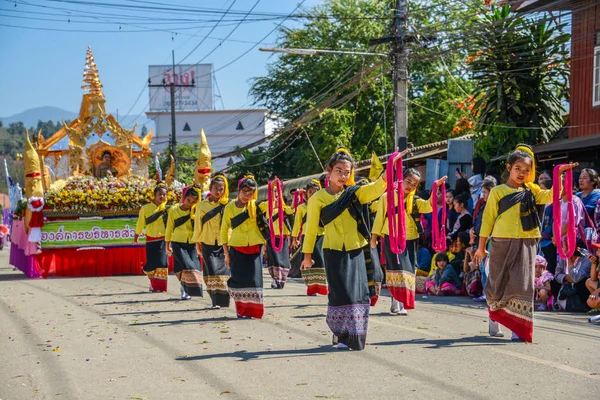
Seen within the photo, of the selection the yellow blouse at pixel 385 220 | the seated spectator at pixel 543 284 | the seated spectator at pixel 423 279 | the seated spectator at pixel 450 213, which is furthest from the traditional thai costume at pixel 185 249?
the seated spectator at pixel 543 284

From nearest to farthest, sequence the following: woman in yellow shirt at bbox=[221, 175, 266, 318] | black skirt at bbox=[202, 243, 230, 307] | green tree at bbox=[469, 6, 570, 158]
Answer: woman in yellow shirt at bbox=[221, 175, 266, 318]
black skirt at bbox=[202, 243, 230, 307]
green tree at bbox=[469, 6, 570, 158]

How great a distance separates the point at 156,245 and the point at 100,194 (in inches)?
239

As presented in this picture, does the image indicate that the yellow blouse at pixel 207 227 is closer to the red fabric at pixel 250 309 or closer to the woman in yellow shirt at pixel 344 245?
the red fabric at pixel 250 309

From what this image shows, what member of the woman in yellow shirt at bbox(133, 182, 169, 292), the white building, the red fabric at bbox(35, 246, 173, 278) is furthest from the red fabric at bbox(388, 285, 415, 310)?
the white building

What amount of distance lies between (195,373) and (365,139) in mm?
32785

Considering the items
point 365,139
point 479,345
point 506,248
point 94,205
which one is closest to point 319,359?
point 479,345

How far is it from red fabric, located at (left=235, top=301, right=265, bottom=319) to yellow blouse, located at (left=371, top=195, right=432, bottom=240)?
70.0 inches

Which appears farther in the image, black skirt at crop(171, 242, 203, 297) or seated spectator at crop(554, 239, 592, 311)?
black skirt at crop(171, 242, 203, 297)

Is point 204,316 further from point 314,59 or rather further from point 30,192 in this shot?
point 314,59

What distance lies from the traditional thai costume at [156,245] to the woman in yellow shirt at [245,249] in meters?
4.60

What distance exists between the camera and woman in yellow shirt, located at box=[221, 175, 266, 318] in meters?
11.1

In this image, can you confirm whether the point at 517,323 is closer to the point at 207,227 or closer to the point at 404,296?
the point at 404,296

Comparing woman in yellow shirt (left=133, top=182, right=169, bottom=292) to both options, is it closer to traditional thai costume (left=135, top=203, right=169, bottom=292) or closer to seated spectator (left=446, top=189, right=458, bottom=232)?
traditional thai costume (left=135, top=203, right=169, bottom=292)

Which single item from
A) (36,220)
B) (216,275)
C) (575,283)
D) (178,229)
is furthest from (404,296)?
(36,220)
